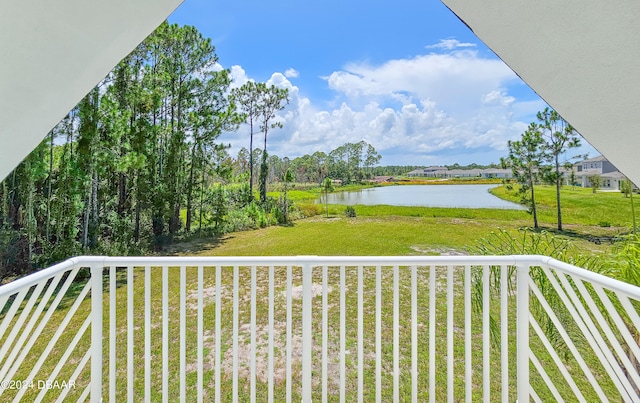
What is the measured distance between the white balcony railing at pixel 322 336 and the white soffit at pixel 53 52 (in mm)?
657

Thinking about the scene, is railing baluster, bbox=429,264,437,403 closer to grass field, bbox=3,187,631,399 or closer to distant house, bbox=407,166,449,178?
grass field, bbox=3,187,631,399

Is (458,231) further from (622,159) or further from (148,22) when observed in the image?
(148,22)

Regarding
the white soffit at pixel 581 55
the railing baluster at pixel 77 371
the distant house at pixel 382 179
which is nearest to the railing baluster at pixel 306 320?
the railing baluster at pixel 77 371

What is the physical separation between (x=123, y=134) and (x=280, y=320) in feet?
7.21

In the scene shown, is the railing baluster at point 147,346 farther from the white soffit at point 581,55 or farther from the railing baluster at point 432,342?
the white soffit at point 581,55

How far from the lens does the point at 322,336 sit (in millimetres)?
1638

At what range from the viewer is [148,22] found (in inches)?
58.0

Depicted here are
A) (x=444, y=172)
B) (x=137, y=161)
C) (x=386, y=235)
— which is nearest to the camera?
(x=137, y=161)

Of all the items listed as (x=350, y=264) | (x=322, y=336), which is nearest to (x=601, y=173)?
(x=350, y=264)

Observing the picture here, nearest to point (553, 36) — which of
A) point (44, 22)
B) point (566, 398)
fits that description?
point (44, 22)

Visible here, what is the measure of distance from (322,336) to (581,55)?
5.16 feet

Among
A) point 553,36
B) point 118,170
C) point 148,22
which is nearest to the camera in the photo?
point 553,36

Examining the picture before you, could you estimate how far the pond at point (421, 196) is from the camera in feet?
10.7

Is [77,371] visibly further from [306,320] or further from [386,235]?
[386,235]
